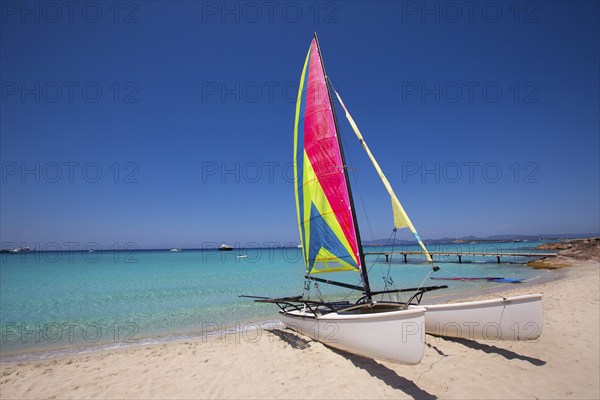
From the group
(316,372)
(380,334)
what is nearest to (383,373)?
(380,334)

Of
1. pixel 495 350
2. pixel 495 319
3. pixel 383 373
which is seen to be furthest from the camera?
pixel 495 350

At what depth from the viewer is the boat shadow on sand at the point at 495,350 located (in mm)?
6374

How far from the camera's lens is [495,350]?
6.91 meters

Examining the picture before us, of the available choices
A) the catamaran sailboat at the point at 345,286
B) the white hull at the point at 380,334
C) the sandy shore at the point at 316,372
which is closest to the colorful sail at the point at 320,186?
the catamaran sailboat at the point at 345,286

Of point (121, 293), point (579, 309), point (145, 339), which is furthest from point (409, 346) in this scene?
point (121, 293)

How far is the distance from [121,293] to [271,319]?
1345 cm

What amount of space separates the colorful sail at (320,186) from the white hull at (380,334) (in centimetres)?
176

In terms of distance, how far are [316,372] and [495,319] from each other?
4.24 metres

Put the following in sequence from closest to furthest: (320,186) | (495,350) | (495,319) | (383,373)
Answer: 1. (383,373)
2. (495,319)
3. (495,350)
4. (320,186)

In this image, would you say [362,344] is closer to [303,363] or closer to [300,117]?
[303,363]

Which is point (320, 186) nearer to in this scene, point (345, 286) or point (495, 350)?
point (345, 286)

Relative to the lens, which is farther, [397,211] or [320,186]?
[320,186]

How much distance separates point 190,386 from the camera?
5793 millimetres

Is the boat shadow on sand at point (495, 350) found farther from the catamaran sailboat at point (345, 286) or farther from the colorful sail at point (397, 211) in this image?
the colorful sail at point (397, 211)
